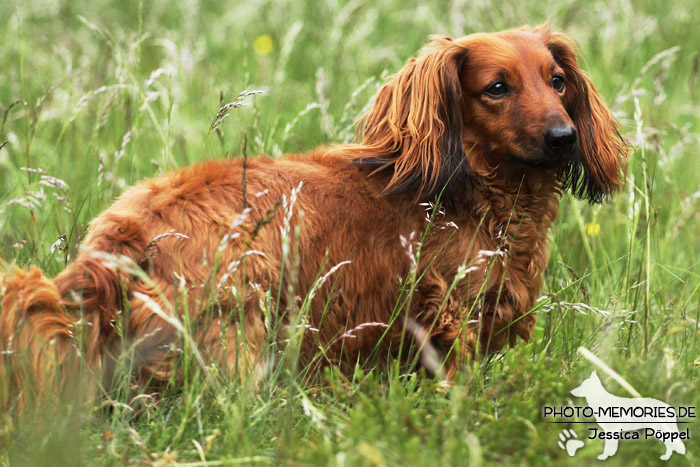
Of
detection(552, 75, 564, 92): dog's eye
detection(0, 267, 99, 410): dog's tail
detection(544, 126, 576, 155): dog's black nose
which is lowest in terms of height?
detection(0, 267, 99, 410): dog's tail

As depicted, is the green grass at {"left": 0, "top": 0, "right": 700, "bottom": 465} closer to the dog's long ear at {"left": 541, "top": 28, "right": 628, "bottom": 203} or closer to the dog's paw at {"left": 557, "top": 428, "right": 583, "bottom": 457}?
the dog's paw at {"left": 557, "top": 428, "right": 583, "bottom": 457}

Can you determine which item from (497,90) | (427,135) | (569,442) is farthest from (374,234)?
(569,442)

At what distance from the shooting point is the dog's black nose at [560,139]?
2.80 m

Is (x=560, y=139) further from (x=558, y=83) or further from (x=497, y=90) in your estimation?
(x=558, y=83)

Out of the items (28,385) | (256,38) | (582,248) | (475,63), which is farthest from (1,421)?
(256,38)

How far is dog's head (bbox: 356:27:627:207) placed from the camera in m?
2.88

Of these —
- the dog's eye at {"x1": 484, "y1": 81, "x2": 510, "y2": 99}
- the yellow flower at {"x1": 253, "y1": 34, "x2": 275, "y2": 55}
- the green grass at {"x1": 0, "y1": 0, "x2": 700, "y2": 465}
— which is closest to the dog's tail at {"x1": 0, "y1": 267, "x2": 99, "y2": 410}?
the green grass at {"x1": 0, "y1": 0, "x2": 700, "y2": 465}

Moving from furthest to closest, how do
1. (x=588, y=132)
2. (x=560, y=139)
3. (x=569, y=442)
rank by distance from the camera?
1. (x=588, y=132)
2. (x=560, y=139)
3. (x=569, y=442)

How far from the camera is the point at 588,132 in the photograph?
329cm

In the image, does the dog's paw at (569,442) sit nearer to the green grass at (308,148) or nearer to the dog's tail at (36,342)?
the green grass at (308,148)

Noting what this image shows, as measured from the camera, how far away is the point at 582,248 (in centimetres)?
387

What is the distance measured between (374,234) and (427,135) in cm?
43

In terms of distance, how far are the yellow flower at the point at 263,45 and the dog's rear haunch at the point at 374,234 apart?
124 inches

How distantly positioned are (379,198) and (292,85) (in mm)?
3147
